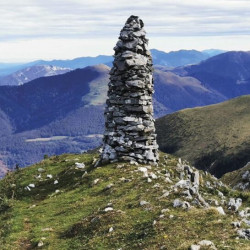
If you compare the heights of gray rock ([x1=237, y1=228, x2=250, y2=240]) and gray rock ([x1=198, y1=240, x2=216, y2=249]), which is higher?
gray rock ([x1=198, y1=240, x2=216, y2=249])

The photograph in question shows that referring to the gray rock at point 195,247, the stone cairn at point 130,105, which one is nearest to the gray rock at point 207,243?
the gray rock at point 195,247

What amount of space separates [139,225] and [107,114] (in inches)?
869

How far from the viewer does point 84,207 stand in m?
30.0

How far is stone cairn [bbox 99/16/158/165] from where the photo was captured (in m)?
41.6

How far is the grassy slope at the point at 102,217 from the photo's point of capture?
20.1 meters

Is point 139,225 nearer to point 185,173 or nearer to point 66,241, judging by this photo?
point 66,241

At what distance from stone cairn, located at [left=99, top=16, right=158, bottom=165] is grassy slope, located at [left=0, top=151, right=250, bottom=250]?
2.50 metres

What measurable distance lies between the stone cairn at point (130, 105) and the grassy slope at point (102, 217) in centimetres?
250

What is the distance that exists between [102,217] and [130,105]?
1869 centimetres

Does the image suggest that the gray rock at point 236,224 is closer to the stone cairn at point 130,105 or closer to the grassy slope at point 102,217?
the grassy slope at point 102,217

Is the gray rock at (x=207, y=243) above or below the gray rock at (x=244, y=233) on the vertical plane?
above

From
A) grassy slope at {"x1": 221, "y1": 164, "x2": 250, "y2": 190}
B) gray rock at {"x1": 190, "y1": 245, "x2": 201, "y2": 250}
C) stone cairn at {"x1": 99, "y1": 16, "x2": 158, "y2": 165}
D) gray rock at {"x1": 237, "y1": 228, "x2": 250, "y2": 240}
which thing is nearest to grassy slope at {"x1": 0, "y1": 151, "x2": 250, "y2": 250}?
gray rock at {"x1": 237, "y1": 228, "x2": 250, "y2": 240}

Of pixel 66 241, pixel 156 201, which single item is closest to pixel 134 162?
pixel 156 201

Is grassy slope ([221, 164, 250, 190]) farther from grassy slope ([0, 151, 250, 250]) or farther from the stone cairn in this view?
grassy slope ([0, 151, 250, 250])
